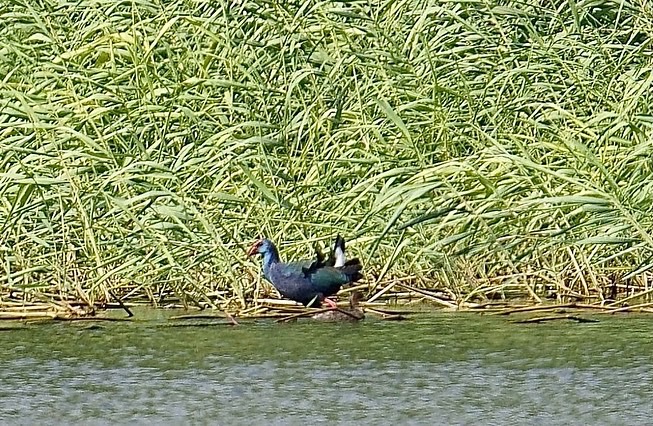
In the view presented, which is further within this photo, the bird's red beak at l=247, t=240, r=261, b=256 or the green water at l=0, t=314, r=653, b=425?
the bird's red beak at l=247, t=240, r=261, b=256

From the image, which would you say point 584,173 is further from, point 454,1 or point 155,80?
point 155,80

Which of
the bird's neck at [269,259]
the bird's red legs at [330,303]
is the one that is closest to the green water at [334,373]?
the bird's red legs at [330,303]

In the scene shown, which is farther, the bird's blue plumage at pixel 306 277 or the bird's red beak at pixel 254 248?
the bird's red beak at pixel 254 248

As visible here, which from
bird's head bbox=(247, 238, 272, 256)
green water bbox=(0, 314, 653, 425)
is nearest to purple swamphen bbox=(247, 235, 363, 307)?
bird's head bbox=(247, 238, 272, 256)

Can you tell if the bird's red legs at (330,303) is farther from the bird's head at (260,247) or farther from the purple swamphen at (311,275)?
the bird's head at (260,247)

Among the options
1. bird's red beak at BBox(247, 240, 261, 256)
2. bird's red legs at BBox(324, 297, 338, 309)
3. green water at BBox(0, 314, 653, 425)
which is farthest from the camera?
bird's red beak at BBox(247, 240, 261, 256)

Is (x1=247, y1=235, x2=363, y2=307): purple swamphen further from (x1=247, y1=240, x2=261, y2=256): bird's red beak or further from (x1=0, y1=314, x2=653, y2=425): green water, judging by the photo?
(x1=0, y1=314, x2=653, y2=425): green water

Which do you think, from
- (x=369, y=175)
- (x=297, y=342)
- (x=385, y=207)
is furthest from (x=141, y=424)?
(x=369, y=175)

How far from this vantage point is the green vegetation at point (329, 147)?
5211mm

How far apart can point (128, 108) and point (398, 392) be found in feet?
7.31

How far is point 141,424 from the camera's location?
3.77 metres

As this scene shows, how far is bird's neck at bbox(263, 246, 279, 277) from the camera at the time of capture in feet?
16.9

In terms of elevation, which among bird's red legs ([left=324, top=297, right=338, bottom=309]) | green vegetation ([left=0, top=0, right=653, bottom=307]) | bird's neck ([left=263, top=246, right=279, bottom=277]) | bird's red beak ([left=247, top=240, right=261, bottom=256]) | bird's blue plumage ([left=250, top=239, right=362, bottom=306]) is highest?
green vegetation ([left=0, top=0, right=653, bottom=307])

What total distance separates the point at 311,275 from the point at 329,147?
0.73 metres
